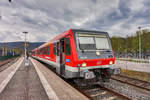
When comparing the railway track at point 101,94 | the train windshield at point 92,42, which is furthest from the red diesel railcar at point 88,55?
the railway track at point 101,94

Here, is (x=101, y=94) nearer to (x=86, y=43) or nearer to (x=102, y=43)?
(x=86, y=43)

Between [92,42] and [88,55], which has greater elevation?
[92,42]

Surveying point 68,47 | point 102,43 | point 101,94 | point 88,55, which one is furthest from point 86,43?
point 101,94

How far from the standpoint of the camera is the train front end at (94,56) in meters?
5.73

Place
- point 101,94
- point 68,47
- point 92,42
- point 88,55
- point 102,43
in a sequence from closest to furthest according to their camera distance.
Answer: point 101,94 → point 88,55 → point 68,47 → point 92,42 → point 102,43

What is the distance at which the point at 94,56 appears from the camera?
245 inches

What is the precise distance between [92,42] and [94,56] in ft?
2.83

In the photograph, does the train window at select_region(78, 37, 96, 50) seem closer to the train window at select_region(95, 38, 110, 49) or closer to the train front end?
the train front end

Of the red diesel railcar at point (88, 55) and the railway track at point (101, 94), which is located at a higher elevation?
the red diesel railcar at point (88, 55)

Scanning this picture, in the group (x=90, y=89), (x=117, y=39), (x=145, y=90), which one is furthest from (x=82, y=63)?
(x=117, y=39)

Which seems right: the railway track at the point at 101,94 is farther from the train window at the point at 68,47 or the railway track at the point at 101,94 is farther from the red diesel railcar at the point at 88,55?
the train window at the point at 68,47

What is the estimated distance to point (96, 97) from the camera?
210 inches

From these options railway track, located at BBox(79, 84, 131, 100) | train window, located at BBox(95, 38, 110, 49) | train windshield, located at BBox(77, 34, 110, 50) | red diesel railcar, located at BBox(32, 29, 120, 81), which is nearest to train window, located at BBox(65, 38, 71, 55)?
red diesel railcar, located at BBox(32, 29, 120, 81)

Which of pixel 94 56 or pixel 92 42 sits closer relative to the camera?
pixel 94 56
